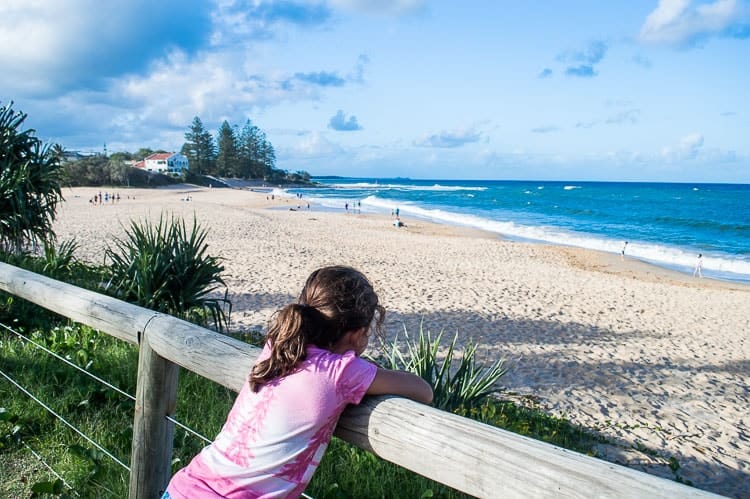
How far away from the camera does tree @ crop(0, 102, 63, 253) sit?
7.26 metres

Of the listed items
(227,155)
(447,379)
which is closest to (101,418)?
(447,379)

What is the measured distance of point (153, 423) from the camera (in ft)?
6.93

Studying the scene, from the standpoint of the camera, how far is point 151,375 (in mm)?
2107

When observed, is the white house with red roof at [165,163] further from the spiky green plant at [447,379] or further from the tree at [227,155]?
the spiky green plant at [447,379]

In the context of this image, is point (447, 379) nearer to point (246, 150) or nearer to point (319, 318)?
point (319, 318)

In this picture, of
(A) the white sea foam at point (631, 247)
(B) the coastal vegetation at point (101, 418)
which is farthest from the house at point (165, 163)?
(B) the coastal vegetation at point (101, 418)

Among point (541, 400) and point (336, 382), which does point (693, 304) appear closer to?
point (541, 400)

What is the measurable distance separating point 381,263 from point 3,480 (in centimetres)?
1449

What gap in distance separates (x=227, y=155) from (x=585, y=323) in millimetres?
103236

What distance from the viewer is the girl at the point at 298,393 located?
4.87ft

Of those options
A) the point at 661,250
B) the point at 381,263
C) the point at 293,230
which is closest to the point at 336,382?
the point at 381,263

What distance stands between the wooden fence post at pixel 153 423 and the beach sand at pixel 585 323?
12.2 ft

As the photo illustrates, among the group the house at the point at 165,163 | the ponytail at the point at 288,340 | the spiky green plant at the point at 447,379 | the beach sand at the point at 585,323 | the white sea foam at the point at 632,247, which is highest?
the house at the point at 165,163

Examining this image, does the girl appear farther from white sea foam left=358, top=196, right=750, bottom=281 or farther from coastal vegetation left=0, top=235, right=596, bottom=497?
white sea foam left=358, top=196, right=750, bottom=281
